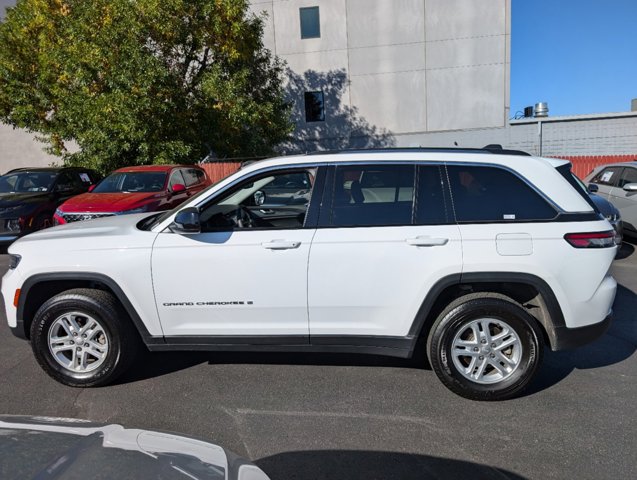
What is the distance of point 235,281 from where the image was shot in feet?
11.3

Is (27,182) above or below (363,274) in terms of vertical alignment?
above

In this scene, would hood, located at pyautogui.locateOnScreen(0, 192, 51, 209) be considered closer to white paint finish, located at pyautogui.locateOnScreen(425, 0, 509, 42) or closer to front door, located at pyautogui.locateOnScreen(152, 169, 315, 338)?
front door, located at pyautogui.locateOnScreen(152, 169, 315, 338)

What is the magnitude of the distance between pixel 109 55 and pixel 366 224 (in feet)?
39.0

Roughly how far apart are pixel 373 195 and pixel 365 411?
157cm

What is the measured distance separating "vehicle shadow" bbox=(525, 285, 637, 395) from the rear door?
1.22 meters

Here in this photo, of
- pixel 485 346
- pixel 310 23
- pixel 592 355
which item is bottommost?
pixel 592 355

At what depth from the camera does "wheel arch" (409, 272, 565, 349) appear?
10.7ft

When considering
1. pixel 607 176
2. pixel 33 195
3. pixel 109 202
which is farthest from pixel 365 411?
pixel 33 195

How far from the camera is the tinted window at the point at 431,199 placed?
3391 mm

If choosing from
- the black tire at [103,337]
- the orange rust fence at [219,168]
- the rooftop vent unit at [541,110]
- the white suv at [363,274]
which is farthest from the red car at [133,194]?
the rooftop vent unit at [541,110]

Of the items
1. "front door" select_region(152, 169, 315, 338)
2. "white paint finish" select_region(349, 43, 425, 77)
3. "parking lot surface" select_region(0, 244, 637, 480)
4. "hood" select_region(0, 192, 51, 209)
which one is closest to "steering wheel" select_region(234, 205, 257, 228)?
"front door" select_region(152, 169, 315, 338)

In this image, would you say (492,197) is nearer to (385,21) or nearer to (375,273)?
(375,273)

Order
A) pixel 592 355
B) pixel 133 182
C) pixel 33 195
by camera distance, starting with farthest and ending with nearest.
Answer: pixel 33 195, pixel 133 182, pixel 592 355

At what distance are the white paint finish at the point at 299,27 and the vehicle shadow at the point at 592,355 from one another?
69.5ft
